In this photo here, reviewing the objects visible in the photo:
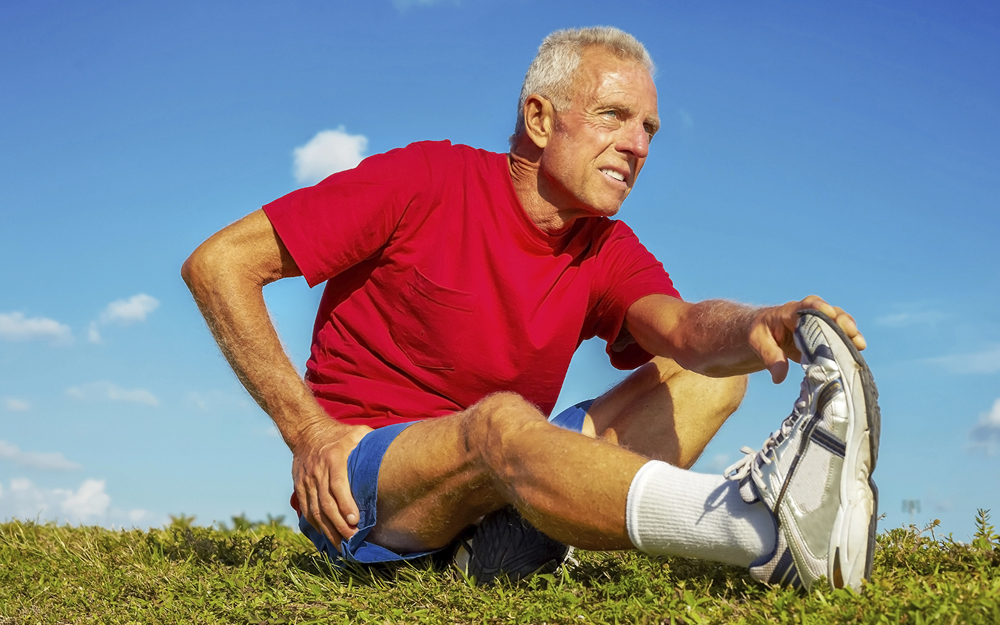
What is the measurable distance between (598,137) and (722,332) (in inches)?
41.0

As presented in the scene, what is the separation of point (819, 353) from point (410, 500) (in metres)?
1.38

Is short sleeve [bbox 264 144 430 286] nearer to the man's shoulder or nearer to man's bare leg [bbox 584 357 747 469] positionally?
the man's shoulder

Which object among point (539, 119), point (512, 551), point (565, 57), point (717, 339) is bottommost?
point (512, 551)

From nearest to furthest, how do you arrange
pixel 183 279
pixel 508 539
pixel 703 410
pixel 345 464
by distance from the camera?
pixel 508 539
pixel 345 464
pixel 183 279
pixel 703 410

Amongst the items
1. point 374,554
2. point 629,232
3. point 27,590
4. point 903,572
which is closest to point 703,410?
point 629,232

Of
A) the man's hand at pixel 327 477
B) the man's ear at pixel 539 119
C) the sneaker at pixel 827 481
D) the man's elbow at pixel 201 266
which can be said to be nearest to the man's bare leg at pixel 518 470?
the man's hand at pixel 327 477

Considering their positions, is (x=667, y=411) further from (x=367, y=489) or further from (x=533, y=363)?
(x=367, y=489)

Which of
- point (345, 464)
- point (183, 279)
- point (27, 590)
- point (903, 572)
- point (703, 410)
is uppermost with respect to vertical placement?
point (183, 279)

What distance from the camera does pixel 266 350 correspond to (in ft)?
10.4

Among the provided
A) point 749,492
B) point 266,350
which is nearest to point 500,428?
point 749,492

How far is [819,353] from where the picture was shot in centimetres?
221

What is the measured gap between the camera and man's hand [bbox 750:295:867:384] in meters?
2.49

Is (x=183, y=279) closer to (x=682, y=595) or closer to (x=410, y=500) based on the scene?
(x=410, y=500)

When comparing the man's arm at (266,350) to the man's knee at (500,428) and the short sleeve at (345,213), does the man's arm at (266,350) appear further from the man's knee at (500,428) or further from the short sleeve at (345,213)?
the man's knee at (500,428)
